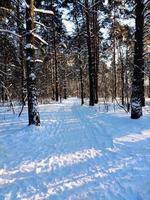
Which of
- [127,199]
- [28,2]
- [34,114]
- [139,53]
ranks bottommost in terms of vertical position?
[127,199]

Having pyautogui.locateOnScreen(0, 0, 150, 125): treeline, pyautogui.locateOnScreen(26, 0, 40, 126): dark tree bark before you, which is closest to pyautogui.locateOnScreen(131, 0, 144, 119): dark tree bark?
pyautogui.locateOnScreen(0, 0, 150, 125): treeline

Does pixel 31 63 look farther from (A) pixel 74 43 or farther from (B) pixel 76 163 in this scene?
(A) pixel 74 43

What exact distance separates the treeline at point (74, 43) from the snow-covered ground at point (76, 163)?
1.93 meters

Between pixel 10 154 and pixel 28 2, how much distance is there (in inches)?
320

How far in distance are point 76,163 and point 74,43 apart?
26.8 metres

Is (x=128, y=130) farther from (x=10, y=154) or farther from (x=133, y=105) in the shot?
(x=10, y=154)

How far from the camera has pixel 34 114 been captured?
14727 mm

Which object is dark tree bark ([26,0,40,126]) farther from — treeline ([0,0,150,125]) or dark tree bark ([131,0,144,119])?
dark tree bark ([131,0,144,119])

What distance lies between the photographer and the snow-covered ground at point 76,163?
20.2 feet

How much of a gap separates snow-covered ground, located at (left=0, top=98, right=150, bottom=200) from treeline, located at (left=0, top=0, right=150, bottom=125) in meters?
1.93

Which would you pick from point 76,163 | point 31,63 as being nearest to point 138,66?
point 31,63

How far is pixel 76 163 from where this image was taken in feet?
26.8

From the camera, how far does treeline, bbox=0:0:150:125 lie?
1484 cm

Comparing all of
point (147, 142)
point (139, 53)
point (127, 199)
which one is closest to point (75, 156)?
point (147, 142)
